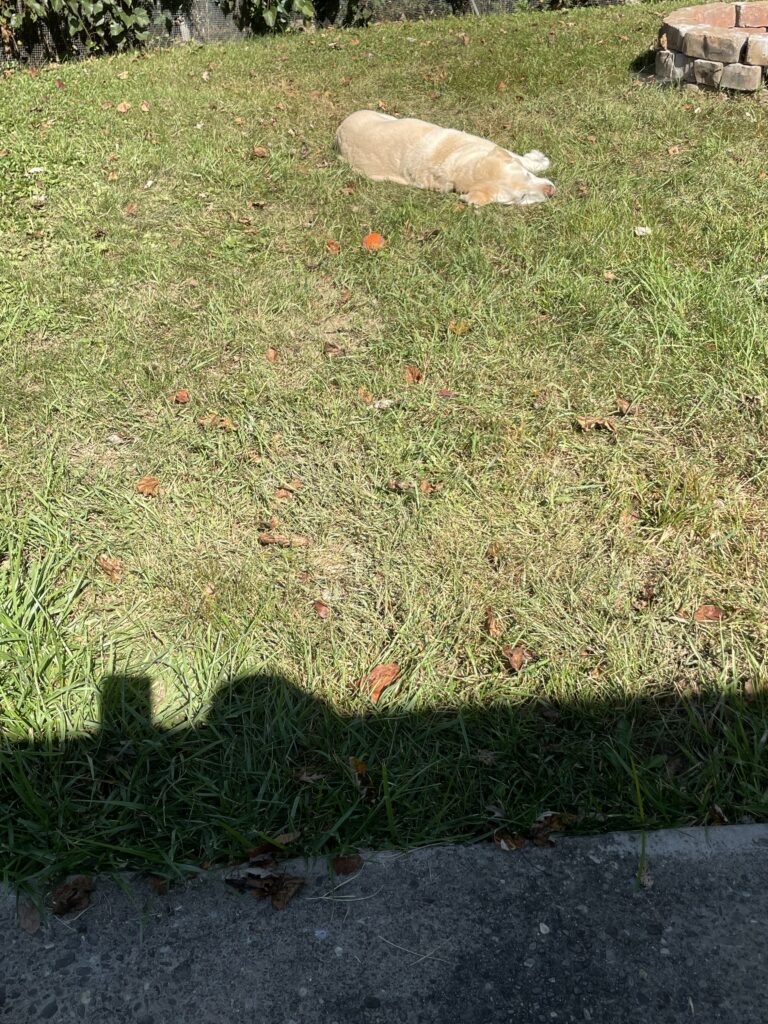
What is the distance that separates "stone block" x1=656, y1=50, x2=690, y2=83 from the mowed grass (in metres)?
1.07

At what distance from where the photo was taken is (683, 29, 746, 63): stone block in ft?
20.9

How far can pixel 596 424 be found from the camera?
138 inches

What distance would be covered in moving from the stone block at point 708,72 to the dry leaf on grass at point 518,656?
606cm

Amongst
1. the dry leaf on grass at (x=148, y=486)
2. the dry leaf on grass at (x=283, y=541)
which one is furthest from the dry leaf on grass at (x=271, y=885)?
the dry leaf on grass at (x=148, y=486)

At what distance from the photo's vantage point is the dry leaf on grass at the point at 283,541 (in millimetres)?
3076

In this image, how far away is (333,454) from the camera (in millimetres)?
3477

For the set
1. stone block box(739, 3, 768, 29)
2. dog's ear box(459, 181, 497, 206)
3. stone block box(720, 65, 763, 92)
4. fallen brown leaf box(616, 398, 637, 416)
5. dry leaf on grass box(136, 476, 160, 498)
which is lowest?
fallen brown leaf box(616, 398, 637, 416)

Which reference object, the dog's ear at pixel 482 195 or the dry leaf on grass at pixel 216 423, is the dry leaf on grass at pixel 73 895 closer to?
the dry leaf on grass at pixel 216 423

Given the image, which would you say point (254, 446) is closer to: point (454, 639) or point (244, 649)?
point (244, 649)

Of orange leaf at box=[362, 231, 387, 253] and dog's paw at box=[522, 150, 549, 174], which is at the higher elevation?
dog's paw at box=[522, 150, 549, 174]

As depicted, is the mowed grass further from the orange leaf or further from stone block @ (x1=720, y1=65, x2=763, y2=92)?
stone block @ (x1=720, y1=65, x2=763, y2=92)

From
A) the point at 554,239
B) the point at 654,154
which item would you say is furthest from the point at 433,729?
the point at 654,154

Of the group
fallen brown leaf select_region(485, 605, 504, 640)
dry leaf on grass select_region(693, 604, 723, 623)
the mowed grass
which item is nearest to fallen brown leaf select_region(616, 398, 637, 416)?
the mowed grass

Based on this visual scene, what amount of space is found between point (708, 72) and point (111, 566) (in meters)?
6.46
